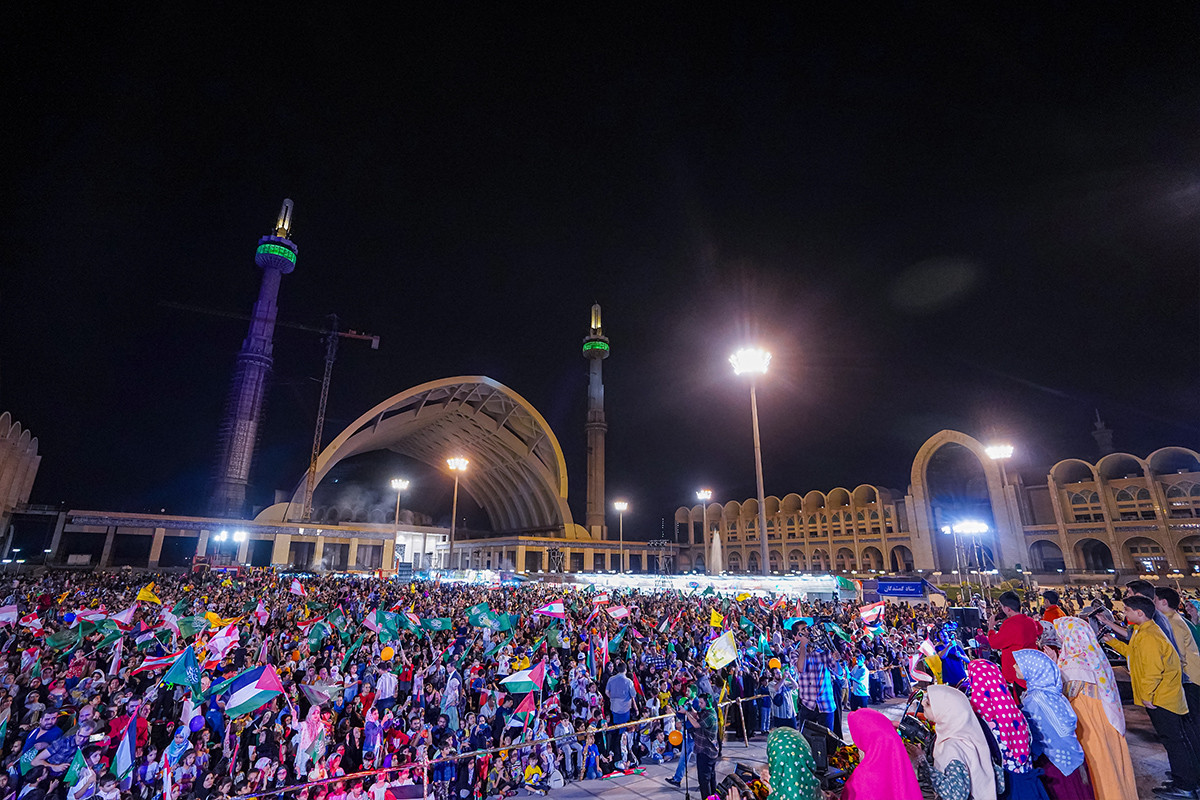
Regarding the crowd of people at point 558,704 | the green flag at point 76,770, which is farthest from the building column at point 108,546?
the green flag at point 76,770

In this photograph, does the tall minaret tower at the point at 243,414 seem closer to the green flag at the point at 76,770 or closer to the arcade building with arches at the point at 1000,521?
the arcade building with arches at the point at 1000,521

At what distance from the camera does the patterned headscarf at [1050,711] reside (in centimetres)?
325

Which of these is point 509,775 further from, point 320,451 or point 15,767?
point 320,451

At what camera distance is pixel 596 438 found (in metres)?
61.2

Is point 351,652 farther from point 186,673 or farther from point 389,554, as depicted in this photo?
point 389,554

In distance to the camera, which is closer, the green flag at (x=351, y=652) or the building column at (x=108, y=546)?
the green flag at (x=351, y=652)

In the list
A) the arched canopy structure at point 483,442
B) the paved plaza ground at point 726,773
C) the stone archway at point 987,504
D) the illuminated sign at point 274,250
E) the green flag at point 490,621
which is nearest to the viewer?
the paved plaza ground at point 726,773

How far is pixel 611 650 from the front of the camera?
10.0 meters

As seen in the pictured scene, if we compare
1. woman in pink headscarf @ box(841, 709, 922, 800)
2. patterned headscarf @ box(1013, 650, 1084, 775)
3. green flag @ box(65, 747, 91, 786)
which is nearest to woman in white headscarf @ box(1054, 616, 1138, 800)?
patterned headscarf @ box(1013, 650, 1084, 775)

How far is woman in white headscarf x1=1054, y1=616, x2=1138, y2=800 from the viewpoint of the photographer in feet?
11.4

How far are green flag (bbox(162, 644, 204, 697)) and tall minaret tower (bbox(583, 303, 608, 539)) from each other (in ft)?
173

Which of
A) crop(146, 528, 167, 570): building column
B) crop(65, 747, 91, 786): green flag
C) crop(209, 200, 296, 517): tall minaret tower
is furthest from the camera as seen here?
crop(209, 200, 296, 517): tall minaret tower

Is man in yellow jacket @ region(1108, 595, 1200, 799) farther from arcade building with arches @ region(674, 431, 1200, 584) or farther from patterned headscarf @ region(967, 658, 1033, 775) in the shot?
arcade building with arches @ region(674, 431, 1200, 584)

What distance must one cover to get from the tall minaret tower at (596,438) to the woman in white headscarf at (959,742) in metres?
57.1
